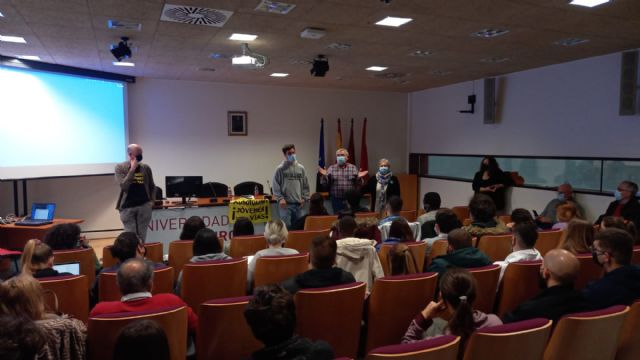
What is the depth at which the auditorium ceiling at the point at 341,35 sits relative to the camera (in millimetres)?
4051

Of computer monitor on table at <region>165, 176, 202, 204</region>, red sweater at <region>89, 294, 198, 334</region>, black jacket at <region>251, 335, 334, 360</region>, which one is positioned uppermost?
computer monitor on table at <region>165, 176, 202, 204</region>

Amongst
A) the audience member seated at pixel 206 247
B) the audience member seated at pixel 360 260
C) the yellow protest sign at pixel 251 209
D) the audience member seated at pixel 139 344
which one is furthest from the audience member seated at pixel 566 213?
the audience member seated at pixel 139 344

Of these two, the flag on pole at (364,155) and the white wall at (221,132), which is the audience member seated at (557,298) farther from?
the flag on pole at (364,155)

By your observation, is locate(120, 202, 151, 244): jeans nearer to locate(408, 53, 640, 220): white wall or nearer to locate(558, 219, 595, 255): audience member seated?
locate(558, 219, 595, 255): audience member seated

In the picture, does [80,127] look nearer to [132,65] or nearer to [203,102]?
[132,65]

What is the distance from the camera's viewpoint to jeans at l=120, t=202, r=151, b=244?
18.0 ft

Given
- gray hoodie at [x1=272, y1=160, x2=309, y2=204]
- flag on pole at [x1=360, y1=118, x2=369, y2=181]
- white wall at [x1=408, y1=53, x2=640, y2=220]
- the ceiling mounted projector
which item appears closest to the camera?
the ceiling mounted projector

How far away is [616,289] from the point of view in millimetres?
2402

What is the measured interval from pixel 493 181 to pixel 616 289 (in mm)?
5735

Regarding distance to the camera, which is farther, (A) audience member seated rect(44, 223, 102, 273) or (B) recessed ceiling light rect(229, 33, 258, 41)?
(B) recessed ceiling light rect(229, 33, 258, 41)

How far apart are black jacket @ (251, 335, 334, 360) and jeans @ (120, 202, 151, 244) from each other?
4480 millimetres

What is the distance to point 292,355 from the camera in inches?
60.7

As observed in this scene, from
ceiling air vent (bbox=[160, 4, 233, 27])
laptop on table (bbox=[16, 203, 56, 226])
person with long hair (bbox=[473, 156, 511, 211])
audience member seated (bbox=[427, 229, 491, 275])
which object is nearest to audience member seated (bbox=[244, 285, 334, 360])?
audience member seated (bbox=[427, 229, 491, 275])

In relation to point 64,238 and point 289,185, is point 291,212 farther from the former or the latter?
point 64,238
